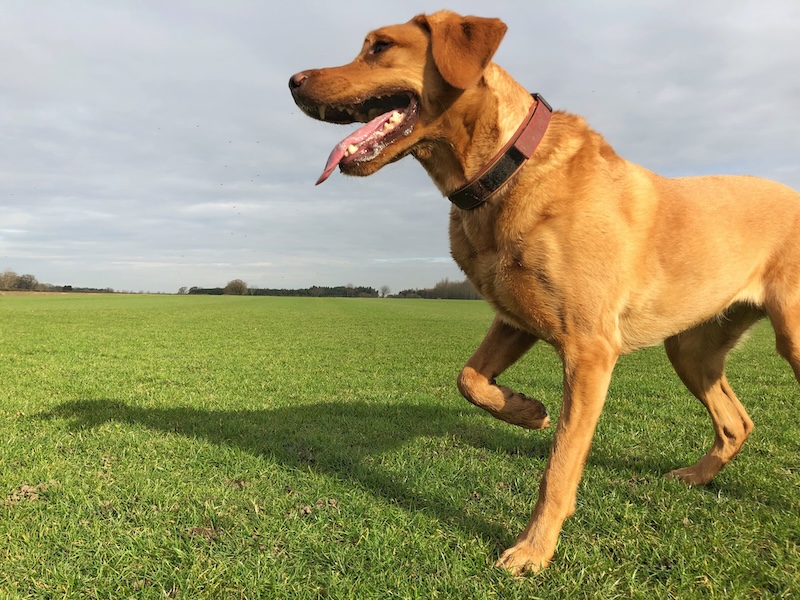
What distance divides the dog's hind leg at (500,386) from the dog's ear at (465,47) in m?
1.54

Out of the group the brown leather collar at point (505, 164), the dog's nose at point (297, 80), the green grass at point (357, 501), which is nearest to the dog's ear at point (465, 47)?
the brown leather collar at point (505, 164)

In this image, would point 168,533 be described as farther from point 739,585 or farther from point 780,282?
point 780,282

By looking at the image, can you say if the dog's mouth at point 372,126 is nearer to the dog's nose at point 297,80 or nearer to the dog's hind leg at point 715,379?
the dog's nose at point 297,80

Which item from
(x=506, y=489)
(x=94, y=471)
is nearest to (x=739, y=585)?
(x=506, y=489)

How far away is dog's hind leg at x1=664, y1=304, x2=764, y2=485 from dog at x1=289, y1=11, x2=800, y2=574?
0.54 metres

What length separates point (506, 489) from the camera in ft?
12.5

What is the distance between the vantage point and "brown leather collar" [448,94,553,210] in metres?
2.92

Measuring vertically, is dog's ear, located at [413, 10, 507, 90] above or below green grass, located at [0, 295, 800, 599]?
above

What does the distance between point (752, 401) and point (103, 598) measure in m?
8.23

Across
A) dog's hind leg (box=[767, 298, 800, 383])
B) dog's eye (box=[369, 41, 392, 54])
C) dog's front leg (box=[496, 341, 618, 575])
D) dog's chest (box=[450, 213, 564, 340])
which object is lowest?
dog's front leg (box=[496, 341, 618, 575])

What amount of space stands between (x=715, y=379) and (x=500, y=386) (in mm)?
1975

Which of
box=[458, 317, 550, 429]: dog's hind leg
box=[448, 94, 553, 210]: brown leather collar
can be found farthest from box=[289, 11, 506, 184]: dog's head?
box=[458, 317, 550, 429]: dog's hind leg

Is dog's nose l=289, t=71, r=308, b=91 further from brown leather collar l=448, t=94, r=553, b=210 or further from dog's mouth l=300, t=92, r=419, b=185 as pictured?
brown leather collar l=448, t=94, r=553, b=210

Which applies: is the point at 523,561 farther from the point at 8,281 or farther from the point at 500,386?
the point at 8,281
